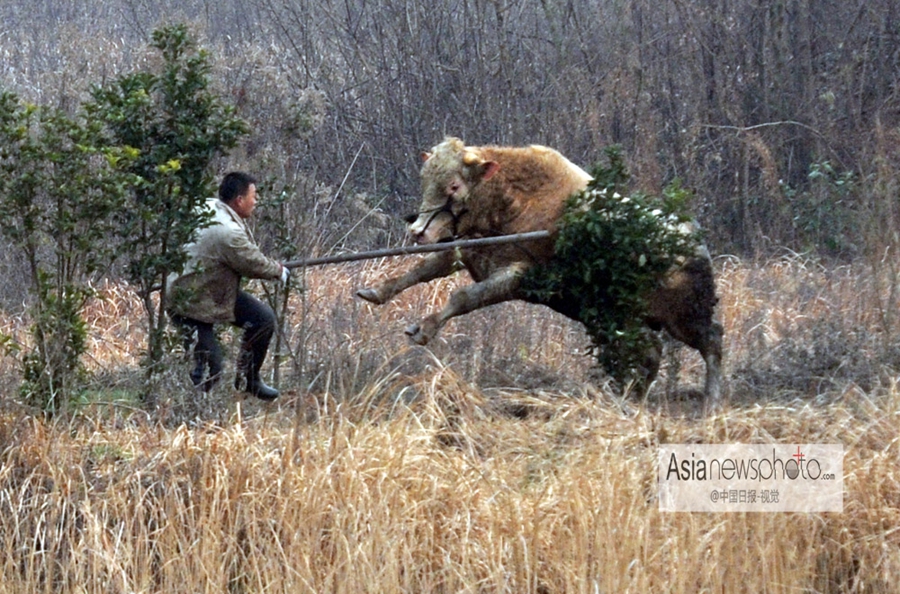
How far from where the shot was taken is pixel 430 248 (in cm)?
774

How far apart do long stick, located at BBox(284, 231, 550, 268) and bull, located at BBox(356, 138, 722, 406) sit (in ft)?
0.56

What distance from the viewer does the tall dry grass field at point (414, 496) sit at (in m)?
5.79

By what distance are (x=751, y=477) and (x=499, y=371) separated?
2.57 meters

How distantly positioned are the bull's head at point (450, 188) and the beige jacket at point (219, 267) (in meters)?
1.10

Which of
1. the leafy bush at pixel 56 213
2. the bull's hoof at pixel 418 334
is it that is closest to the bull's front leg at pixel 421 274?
the bull's hoof at pixel 418 334

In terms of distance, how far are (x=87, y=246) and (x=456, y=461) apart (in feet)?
7.53

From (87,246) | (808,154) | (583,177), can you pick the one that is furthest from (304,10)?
(87,246)

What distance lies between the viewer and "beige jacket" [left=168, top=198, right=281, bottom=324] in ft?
25.6

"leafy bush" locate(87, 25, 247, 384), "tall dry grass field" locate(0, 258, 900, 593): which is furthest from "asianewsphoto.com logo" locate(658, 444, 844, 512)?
"leafy bush" locate(87, 25, 247, 384)

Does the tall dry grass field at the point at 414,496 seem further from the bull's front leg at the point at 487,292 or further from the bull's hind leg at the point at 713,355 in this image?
the bull's hind leg at the point at 713,355

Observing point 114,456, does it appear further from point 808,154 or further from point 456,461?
point 808,154

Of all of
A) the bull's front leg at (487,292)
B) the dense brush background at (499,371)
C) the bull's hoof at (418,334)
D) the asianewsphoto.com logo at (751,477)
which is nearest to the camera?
the dense brush background at (499,371)

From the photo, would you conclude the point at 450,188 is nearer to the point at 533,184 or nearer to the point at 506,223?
the point at 506,223

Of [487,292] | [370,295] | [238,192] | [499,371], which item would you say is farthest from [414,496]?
[238,192]
